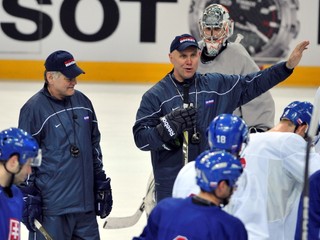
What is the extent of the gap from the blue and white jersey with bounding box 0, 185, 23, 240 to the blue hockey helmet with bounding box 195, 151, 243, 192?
81cm

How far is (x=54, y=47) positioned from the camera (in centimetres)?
1201

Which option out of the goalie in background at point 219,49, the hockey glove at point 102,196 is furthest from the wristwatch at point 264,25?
the hockey glove at point 102,196

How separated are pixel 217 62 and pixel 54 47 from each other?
5.98m

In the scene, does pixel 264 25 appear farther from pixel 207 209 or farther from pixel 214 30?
pixel 207 209

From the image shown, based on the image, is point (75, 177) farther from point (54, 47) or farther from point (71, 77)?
point (54, 47)

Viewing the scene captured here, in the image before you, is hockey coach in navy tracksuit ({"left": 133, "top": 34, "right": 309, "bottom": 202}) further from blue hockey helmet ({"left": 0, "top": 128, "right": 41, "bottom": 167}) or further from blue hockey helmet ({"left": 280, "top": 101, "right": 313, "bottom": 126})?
blue hockey helmet ({"left": 0, "top": 128, "right": 41, "bottom": 167})

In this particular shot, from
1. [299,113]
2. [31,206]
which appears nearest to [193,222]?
[299,113]

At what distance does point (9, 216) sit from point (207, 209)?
2.86 feet

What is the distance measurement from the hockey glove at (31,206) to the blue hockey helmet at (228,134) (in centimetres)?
137

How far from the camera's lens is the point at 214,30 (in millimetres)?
6164

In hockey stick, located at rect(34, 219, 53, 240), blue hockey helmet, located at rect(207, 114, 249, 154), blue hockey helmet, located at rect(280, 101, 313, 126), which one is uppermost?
blue hockey helmet, located at rect(207, 114, 249, 154)

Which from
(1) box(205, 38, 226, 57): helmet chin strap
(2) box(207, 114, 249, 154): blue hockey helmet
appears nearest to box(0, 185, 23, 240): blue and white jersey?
(2) box(207, 114, 249, 154): blue hockey helmet

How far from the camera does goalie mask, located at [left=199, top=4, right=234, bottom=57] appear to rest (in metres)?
6.16

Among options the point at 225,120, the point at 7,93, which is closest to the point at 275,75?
the point at 225,120
